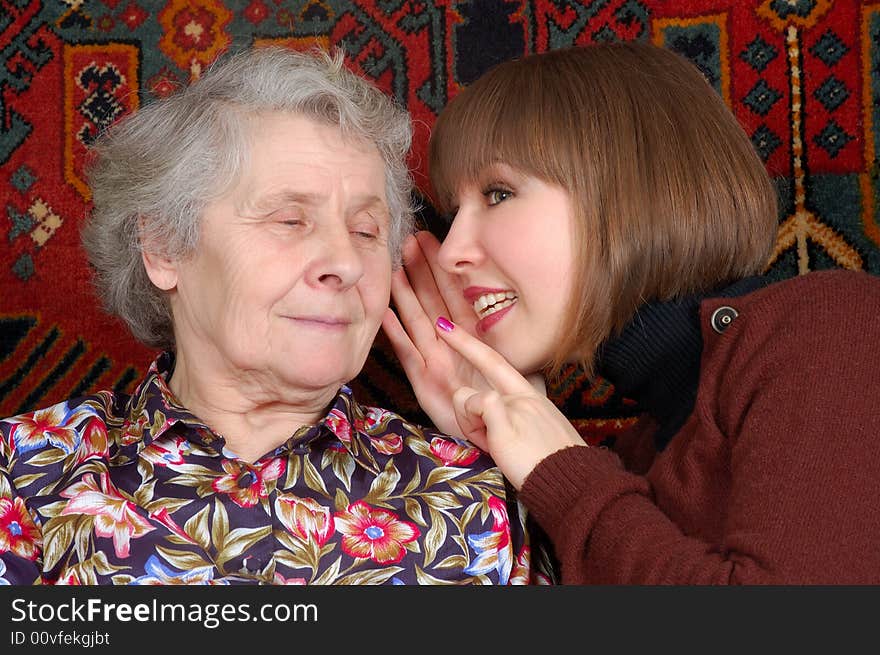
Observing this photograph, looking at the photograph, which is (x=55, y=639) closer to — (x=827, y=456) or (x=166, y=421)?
(x=166, y=421)

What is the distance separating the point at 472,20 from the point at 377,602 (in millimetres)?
1310

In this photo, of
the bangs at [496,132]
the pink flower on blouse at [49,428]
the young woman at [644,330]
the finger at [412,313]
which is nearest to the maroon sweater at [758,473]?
the young woman at [644,330]

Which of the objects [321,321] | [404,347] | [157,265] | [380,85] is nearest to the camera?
[321,321]

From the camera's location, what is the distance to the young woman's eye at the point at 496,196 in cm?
175

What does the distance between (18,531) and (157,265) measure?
0.46 meters

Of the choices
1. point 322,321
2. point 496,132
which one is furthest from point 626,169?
point 322,321

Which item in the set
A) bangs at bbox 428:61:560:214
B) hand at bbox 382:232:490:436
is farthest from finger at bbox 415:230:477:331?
bangs at bbox 428:61:560:214

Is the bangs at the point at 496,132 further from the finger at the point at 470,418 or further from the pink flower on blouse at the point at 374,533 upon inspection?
the pink flower on blouse at the point at 374,533

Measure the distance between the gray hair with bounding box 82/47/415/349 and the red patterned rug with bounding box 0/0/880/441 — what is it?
368 mm

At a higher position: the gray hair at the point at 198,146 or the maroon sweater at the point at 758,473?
the gray hair at the point at 198,146

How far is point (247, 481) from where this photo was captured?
152 cm

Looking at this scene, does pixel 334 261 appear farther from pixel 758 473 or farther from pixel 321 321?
pixel 758 473

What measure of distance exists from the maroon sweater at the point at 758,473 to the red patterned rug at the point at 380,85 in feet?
2.09

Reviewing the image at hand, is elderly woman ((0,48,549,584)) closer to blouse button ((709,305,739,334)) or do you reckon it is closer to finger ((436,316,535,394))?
finger ((436,316,535,394))
